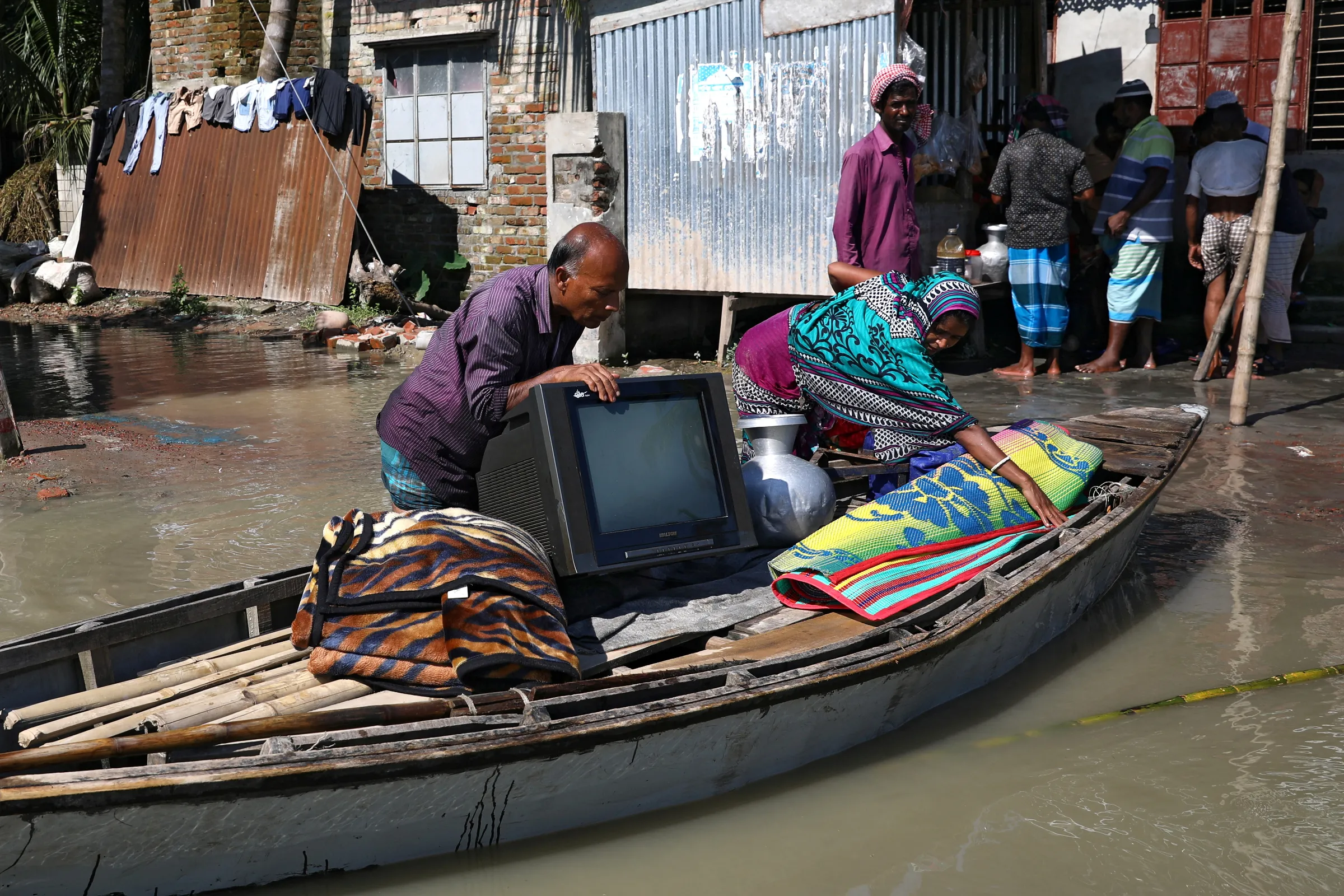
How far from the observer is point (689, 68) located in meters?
9.48

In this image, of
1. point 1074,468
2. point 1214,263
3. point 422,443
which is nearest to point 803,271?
point 1214,263

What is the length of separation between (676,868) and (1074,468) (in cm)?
249

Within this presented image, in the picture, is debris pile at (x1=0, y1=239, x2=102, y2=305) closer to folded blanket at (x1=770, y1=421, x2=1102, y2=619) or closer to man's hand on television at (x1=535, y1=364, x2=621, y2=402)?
man's hand on television at (x1=535, y1=364, x2=621, y2=402)

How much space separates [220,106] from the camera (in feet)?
44.9

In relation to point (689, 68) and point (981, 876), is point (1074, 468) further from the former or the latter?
point (689, 68)

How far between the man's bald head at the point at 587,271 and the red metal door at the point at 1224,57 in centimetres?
810

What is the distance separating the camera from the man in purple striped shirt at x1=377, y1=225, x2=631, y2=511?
388 centimetres

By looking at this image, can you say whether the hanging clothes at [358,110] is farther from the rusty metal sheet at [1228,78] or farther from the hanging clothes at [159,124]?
the rusty metal sheet at [1228,78]

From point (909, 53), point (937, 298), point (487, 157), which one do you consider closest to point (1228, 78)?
point (909, 53)

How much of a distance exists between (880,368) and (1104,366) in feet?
17.7

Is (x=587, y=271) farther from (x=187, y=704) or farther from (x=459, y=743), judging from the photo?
(x=187, y=704)

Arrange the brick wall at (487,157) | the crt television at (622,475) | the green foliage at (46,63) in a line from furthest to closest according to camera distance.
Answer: the green foliage at (46,63)
the brick wall at (487,157)
the crt television at (622,475)

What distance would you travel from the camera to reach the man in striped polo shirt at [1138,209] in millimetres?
8852

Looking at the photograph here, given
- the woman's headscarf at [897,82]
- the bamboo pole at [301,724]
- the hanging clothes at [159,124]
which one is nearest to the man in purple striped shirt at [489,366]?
the bamboo pole at [301,724]
